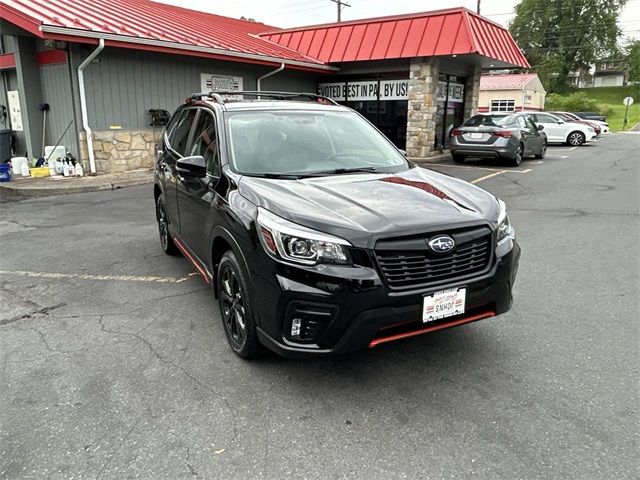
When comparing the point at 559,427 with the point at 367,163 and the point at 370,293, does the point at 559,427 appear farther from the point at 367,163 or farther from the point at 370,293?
the point at 367,163

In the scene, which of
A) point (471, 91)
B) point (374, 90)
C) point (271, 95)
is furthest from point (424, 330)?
point (471, 91)

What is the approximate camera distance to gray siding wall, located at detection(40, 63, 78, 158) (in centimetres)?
1180

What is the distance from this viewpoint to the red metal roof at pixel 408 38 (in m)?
14.3

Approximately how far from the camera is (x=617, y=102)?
7412cm

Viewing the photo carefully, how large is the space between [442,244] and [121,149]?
11474 mm

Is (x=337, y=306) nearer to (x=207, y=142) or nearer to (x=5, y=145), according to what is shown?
(x=207, y=142)

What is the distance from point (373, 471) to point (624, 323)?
2739 millimetres

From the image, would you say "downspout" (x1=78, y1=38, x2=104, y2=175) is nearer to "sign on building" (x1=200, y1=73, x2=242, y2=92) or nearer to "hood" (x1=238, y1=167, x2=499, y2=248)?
"sign on building" (x1=200, y1=73, x2=242, y2=92)

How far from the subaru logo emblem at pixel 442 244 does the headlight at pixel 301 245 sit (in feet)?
1.67

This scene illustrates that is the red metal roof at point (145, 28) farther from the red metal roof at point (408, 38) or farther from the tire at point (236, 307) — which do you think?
the tire at point (236, 307)

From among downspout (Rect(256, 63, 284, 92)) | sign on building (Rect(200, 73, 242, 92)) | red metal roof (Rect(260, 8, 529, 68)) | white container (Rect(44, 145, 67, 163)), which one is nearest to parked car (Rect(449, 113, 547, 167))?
red metal roof (Rect(260, 8, 529, 68))

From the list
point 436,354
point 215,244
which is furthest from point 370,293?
point 215,244

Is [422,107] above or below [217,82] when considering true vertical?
below

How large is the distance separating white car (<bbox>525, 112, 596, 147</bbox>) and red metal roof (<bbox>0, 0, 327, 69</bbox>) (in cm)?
1348
